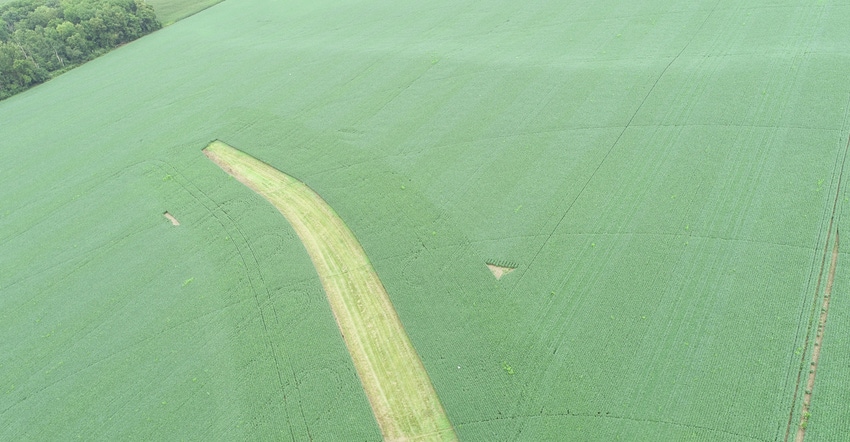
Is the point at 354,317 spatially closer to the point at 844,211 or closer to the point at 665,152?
the point at 665,152

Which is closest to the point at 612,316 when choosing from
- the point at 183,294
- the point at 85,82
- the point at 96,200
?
the point at 183,294

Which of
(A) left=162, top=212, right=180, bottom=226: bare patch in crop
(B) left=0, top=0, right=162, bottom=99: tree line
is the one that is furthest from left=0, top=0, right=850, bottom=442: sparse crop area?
(B) left=0, top=0, right=162, bottom=99: tree line

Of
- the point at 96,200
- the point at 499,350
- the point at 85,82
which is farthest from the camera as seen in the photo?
the point at 85,82

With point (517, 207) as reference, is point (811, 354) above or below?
below

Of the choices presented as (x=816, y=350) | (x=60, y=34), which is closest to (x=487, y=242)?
(x=816, y=350)

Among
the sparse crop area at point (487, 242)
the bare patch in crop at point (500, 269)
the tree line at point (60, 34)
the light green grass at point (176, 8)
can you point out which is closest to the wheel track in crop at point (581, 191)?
the sparse crop area at point (487, 242)

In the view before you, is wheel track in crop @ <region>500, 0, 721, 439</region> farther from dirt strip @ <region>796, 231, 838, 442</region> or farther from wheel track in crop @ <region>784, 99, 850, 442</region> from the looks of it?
dirt strip @ <region>796, 231, 838, 442</region>

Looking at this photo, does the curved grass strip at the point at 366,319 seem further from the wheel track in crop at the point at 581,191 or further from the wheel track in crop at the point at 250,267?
the wheel track in crop at the point at 581,191

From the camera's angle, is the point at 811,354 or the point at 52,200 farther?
the point at 52,200
